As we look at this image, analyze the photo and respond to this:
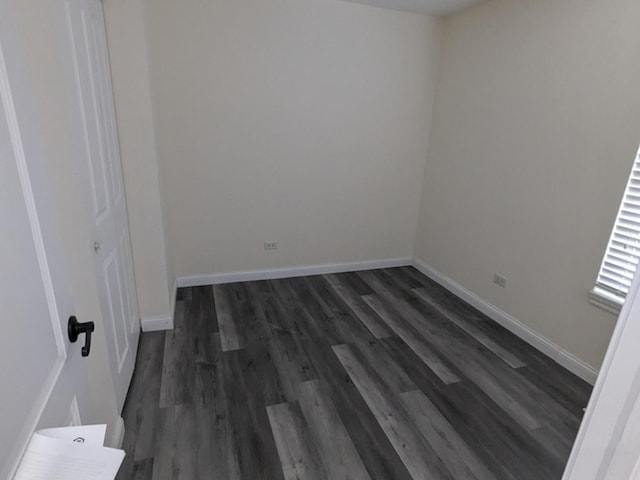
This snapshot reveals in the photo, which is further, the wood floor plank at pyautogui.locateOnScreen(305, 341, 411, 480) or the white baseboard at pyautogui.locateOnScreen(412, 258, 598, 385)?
the white baseboard at pyautogui.locateOnScreen(412, 258, 598, 385)

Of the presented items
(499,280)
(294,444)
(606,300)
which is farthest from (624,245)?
A: (294,444)

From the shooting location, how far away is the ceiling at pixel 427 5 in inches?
121

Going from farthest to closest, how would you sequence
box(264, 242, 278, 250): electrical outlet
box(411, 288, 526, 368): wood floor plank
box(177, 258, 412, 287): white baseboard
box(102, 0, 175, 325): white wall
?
box(264, 242, 278, 250): electrical outlet
box(177, 258, 412, 287): white baseboard
box(411, 288, 526, 368): wood floor plank
box(102, 0, 175, 325): white wall

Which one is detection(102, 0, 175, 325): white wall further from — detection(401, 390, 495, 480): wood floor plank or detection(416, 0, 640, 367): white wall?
detection(416, 0, 640, 367): white wall

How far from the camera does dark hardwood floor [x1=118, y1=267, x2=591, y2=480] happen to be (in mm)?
1748

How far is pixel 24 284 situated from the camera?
0.63m

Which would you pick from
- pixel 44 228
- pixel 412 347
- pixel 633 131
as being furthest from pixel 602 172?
pixel 44 228

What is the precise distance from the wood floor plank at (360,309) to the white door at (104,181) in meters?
1.77

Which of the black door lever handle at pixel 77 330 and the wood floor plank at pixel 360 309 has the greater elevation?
the black door lever handle at pixel 77 330

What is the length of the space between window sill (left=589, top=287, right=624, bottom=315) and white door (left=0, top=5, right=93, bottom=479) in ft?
9.11

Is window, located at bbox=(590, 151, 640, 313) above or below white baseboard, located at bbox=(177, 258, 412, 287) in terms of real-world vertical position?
above

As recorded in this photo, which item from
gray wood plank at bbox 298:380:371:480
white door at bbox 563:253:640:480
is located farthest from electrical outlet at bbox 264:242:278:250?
white door at bbox 563:253:640:480

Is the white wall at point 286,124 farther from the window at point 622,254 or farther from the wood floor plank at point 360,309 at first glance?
the window at point 622,254

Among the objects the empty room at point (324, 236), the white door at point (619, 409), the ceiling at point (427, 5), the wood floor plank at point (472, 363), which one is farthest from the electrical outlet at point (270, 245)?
the white door at point (619, 409)
